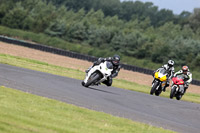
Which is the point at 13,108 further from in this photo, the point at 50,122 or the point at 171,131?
the point at 171,131

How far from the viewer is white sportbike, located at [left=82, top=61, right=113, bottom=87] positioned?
51.1ft

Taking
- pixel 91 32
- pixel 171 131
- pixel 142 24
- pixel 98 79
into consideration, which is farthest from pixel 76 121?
pixel 142 24

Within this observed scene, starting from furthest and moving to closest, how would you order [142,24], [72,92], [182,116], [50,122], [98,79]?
[142,24], [98,79], [72,92], [182,116], [50,122]

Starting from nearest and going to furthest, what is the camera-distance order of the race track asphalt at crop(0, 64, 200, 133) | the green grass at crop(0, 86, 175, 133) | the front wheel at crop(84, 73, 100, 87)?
the green grass at crop(0, 86, 175, 133) < the race track asphalt at crop(0, 64, 200, 133) < the front wheel at crop(84, 73, 100, 87)

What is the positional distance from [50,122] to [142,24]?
10962cm

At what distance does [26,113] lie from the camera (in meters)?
8.55

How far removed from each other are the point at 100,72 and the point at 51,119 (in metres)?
7.27

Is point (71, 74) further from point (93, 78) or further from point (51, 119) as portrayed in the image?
point (51, 119)

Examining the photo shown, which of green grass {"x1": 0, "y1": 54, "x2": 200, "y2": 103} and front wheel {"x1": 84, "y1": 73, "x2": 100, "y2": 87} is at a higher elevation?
front wheel {"x1": 84, "y1": 73, "x2": 100, "y2": 87}

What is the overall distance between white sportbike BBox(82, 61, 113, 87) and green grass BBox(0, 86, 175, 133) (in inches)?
188

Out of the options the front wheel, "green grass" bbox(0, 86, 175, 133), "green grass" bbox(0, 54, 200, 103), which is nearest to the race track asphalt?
"green grass" bbox(0, 86, 175, 133)

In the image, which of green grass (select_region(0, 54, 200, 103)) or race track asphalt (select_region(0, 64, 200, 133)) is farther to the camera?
green grass (select_region(0, 54, 200, 103))

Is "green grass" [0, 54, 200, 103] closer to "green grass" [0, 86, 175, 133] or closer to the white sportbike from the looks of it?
the white sportbike

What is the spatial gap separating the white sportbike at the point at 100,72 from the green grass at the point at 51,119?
4.78 meters
